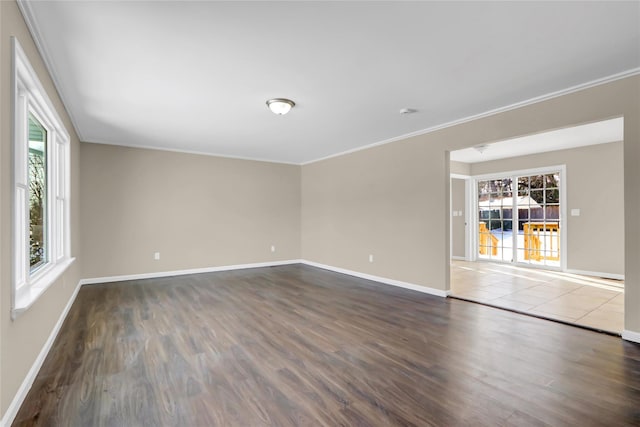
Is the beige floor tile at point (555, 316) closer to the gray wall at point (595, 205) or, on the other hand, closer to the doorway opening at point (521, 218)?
the gray wall at point (595, 205)

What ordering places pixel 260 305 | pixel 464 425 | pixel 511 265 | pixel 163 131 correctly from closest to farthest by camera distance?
pixel 464 425, pixel 260 305, pixel 163 131, pixel 511 265

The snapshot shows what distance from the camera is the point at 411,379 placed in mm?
2215

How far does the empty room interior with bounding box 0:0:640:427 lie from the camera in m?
1.96

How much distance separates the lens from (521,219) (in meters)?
7.05

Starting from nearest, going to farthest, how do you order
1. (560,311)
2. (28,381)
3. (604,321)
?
1. (28,381)
2. (604,321)
3. (560,311)

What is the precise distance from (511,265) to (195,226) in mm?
6809

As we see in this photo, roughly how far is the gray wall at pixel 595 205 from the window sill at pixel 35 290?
7.93 m

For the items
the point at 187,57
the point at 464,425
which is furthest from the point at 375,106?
the point at 464,425

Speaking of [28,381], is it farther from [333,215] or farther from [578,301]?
[578,301]

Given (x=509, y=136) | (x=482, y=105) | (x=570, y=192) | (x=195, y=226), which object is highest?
(x=482, y=105)

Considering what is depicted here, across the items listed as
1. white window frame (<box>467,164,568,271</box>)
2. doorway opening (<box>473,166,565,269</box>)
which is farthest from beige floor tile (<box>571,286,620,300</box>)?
doorway opening (<box>473,166,565,269</box>)

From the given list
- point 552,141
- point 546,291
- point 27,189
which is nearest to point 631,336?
point 546,291

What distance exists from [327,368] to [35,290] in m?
2.23

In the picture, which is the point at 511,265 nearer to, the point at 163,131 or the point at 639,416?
the point at 639,416
